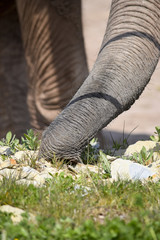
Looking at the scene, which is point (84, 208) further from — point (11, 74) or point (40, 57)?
point (11, 74)

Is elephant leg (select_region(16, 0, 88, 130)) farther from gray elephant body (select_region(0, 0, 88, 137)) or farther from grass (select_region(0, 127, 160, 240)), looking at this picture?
grass (select_region(0, 127, 160, 240))

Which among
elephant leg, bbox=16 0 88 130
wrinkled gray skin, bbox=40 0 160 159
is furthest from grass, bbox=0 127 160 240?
elephant leg, bbox=16 0 88 130

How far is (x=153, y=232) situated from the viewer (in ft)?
6.95

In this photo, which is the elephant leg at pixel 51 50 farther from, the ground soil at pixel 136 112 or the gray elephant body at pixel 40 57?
the ground soil at pixel 136 112

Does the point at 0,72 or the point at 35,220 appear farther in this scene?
the point at 0,72

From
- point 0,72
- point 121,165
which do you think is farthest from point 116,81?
point 0,72

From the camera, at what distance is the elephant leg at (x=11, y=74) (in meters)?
6.49

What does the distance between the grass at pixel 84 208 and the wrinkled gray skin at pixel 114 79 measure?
27 cm

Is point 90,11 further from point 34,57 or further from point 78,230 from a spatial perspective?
point 78,230

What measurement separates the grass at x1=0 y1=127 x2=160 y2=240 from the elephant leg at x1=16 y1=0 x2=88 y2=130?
9.28 ft

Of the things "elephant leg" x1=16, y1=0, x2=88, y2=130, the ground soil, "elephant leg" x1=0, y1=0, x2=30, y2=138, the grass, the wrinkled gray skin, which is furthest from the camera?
"elephant leg" x1=0, y1=0, x2=30, y2=138

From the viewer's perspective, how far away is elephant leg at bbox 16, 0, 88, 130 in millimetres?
5711

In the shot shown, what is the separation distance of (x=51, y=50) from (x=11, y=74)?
0.93 m

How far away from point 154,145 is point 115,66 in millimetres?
670
